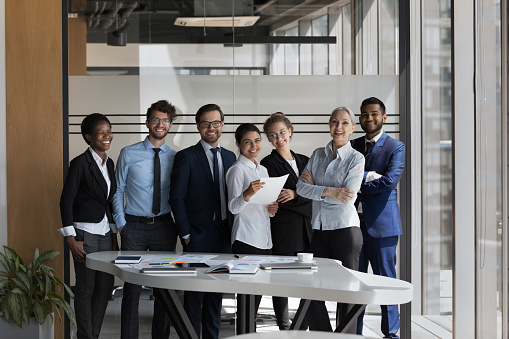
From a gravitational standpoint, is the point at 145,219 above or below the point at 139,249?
above

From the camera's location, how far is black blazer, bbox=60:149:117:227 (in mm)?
4578

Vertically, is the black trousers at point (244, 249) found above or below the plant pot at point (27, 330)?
above

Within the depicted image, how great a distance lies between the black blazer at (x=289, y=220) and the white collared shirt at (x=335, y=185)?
212 millimetres

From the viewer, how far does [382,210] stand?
4.88 meters

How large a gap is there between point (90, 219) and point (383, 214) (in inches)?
80.5

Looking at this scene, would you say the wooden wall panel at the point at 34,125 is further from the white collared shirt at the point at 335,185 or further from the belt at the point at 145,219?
the white collared shirt at the point at 335,185

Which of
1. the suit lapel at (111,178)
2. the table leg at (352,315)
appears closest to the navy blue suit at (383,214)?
the table leg at (352,315)

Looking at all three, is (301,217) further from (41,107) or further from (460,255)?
(41,107)

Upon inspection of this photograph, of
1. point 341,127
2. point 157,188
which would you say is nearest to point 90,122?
point 157,188

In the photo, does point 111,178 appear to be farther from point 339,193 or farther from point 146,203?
point 339,193

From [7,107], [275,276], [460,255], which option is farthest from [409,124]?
[7,107]

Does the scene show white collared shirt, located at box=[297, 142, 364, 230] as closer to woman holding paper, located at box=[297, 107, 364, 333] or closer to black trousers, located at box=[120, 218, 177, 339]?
woman holding paper, located at box=[297, 107, 364, 333]

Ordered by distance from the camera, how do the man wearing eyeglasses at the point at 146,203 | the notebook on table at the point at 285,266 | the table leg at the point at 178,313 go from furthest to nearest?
the man wearing eyeglasses at the point at 146,203 → the table leg at the point at 178,313 → the notebook on table at the point at 285,266

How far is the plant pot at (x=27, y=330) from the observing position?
4492 mm
